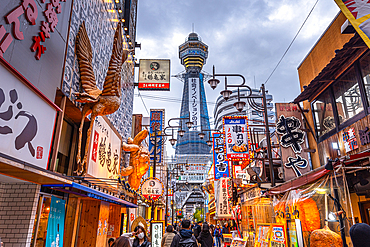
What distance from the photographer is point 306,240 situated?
779cm

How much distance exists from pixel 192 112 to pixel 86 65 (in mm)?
83232

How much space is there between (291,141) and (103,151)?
8.43 metres

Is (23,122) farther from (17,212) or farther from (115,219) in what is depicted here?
(115,219)

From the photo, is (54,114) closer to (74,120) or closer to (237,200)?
(74,120)

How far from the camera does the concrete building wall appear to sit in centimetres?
570

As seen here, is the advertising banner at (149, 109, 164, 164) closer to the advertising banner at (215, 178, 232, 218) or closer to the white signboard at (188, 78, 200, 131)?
the advertising banner at (215, 178, 232, 218)

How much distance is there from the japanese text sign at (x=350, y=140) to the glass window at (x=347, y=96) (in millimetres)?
587

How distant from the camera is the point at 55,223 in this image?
23.6 feet

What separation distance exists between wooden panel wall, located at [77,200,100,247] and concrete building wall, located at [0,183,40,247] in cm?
399

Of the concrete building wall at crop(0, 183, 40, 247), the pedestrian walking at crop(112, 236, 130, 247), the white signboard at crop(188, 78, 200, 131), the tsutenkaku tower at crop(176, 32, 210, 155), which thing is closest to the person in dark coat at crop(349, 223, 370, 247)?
the pedestrian walking at crop(112, 236, 130, 247)

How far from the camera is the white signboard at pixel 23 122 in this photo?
453 cm

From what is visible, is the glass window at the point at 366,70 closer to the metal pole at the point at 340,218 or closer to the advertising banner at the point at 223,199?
the metal pole at the point at 340,218

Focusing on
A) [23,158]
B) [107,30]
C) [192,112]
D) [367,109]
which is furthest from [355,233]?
[192,112]

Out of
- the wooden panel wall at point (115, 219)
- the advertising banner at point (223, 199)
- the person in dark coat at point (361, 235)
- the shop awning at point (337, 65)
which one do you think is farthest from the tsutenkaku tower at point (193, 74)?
the person in dark coat at point (361, 235)
